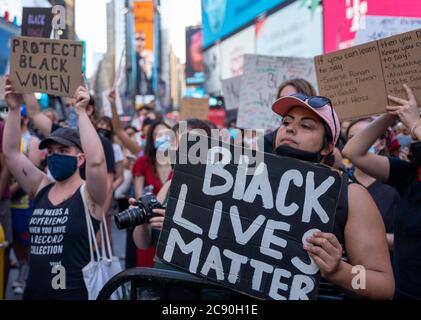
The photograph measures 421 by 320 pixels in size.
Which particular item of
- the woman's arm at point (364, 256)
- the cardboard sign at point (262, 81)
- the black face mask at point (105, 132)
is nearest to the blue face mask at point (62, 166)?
the woman's arm at point (364, 256)

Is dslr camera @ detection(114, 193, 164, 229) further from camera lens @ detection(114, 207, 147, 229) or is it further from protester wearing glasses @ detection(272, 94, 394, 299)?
protester wearing glasses @ detection(272, 94, 394, 299)

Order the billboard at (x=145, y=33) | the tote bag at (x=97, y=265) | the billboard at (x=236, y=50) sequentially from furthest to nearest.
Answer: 1. the billboard at (x=145, y=33)
2. the billboard at (x=236, y=50)
3. the tote bag at (x=97, y=265)

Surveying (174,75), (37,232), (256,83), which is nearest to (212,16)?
(256,83)

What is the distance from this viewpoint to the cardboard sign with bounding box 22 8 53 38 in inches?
178

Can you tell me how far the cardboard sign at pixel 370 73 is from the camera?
3.20m

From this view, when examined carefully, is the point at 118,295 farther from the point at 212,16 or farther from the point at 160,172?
the point at 212,16

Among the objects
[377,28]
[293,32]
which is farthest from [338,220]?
[293,32]

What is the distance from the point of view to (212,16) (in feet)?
137

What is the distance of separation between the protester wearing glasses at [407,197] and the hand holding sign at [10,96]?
2.22 m

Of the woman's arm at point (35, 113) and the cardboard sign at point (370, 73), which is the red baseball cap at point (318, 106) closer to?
the cardboard sign at point (370, 73)

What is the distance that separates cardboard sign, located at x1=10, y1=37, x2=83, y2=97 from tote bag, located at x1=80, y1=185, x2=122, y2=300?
0.74 meters

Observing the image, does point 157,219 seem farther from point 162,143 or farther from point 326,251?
point 162,143

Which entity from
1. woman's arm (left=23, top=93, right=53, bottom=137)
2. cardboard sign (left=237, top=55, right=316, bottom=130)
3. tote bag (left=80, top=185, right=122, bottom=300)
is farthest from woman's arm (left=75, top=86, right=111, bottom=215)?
cardboard sign (left=237, top=55, right=316, bottom=130)
